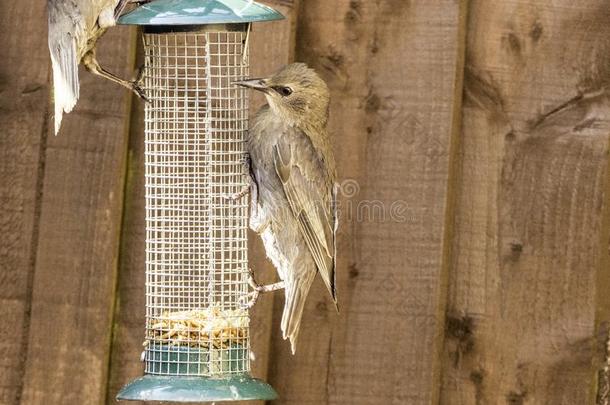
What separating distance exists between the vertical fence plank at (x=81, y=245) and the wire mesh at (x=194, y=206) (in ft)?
0.52

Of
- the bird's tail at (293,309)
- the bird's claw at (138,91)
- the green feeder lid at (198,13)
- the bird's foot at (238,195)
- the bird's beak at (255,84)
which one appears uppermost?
the green feeder lid at (198,13)

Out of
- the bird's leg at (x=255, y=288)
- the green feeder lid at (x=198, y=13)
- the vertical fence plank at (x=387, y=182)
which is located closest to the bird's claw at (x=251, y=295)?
the bird's leg at (x=255, y=288)

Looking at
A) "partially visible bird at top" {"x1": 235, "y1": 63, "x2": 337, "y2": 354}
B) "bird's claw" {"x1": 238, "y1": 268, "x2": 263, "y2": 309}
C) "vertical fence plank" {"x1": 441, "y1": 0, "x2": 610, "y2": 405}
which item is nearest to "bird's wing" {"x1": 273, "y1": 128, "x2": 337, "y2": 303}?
"partially visible bird at top" {"x1": 235, "y1": 63, "x2": 337, "y2": 354}

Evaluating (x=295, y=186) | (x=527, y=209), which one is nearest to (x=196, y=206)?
(x=295, y=186)

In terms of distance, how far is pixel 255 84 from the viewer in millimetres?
4793

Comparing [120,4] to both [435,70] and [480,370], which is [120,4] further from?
[480,370]

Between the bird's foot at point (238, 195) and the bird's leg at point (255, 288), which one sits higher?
the bird's foot at point (238, 195)

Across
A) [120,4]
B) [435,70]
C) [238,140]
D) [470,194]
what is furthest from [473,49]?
[120,4]

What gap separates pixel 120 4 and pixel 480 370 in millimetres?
1894

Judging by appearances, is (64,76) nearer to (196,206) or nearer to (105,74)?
(105,74)

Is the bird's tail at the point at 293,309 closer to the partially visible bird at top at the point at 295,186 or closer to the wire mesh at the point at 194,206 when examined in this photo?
the partially visible bird at top at the point at 295,186

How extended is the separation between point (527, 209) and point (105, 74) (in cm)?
164

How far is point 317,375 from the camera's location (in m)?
5.20

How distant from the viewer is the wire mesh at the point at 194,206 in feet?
15.9
